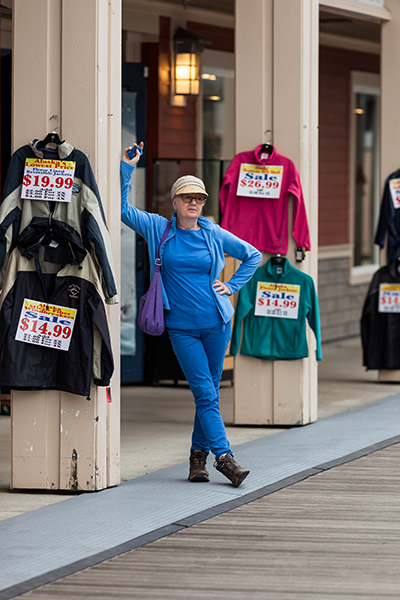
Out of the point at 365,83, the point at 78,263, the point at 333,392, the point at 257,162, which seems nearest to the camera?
the point at 78,263

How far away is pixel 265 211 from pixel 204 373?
2.07 m

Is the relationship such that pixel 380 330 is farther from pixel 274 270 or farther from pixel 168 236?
pixel 168 236

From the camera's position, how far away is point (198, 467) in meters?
5.81

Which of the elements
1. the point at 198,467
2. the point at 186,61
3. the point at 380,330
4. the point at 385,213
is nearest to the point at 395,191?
the point at 385,213

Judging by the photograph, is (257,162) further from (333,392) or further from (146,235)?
(333,392)

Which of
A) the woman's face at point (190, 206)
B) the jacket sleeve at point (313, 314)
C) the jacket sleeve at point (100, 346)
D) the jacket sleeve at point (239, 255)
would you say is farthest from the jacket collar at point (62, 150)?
the jacket sleeve at point (313, 314)

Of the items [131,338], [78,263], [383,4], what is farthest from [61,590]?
[383,4]

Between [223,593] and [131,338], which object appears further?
[131,338]

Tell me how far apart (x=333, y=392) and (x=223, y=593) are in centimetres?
548

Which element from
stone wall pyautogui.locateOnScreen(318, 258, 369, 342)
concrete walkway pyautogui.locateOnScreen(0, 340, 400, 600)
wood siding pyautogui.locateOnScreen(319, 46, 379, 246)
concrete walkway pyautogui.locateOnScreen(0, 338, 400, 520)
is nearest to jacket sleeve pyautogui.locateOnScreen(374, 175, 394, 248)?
concrete walkway pyautogui.locateOnScreen(0, 338, 400, 520)

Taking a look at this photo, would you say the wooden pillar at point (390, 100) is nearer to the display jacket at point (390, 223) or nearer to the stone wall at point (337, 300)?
the display jacket at point (390, 223)

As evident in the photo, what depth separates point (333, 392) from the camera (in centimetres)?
941

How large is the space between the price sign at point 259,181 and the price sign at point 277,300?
641mm

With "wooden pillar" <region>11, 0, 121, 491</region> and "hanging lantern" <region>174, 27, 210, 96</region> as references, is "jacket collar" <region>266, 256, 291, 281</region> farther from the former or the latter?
"hanging lantern" <region>174, 27, 210, 96</region>
